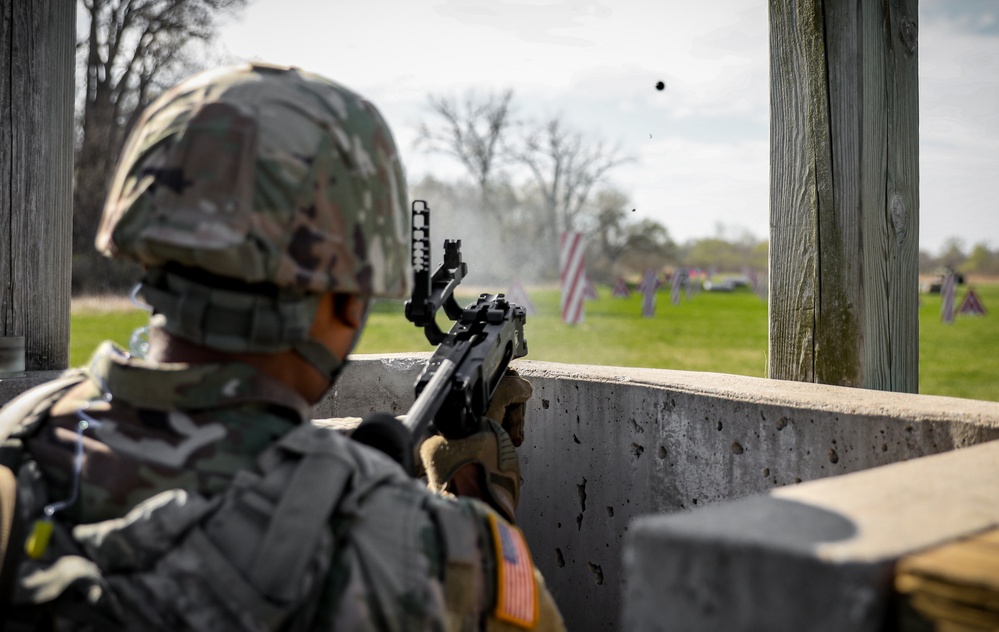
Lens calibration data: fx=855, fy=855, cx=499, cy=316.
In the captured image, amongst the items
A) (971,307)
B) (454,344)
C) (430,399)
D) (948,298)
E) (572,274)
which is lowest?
(430,399)

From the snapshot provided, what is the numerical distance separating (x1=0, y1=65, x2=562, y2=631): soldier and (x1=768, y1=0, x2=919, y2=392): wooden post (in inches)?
57.1

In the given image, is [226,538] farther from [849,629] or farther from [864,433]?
[864,433]

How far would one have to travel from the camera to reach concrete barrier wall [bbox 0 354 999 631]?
2037 millimetres

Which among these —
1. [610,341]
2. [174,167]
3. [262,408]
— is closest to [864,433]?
[262,408]

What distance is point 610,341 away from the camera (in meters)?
19.0

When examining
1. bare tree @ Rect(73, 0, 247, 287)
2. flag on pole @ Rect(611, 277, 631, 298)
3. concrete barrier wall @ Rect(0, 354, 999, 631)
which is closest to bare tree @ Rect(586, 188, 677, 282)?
flag on pole @ Rect(611, 277, 631, 298)

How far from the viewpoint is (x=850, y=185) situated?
2387mm

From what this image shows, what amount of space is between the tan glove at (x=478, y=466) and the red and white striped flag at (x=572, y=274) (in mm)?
15023

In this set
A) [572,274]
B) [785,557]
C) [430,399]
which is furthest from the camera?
[572,274]

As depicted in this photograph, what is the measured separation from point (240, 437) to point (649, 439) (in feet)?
5.25

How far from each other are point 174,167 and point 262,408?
1.25 ft

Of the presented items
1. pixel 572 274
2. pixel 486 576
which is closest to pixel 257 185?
pixel 486 576

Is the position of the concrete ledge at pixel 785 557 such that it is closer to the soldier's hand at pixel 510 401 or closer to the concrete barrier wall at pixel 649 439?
the concrete barrier wall at pixel 649 439

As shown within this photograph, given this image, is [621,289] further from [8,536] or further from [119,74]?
[8,536]
